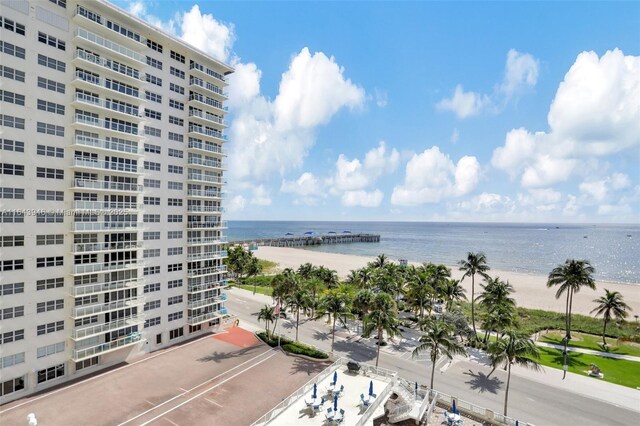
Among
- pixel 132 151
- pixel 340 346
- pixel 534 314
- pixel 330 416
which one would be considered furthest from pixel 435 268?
pixel 132 151

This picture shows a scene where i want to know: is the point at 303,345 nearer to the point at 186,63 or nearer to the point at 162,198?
the point at 162,198

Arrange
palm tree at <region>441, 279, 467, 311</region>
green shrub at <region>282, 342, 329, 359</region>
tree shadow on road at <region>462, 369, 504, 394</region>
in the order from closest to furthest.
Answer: tree shadow on road at <region>462, 369, 504, 394</region> → green shrub at <region>282, 342, 329, 359</region> → palm tree at <region>441, 279, 467, 311</region>

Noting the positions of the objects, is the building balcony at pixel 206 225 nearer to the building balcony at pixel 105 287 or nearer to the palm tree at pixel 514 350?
the building balcony at pixel 105 287

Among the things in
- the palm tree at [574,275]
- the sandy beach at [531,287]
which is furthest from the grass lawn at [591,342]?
the sandy beach at [531,287]

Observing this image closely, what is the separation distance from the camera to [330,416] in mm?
27953

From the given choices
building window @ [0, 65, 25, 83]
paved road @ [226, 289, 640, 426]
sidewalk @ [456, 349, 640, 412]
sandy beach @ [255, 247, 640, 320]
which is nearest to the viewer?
building window @ [0, 65, 25, 83]

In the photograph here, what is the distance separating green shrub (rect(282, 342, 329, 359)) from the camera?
44.8 meters

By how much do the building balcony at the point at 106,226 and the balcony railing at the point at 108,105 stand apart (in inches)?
527

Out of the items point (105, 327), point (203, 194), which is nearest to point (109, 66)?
point (203, 194)

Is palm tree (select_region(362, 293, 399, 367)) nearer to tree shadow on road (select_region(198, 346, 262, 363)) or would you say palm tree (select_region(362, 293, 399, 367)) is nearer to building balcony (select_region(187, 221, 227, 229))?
tree shadow on road (select_region(198, 346, 262, 363))

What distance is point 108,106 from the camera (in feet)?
129

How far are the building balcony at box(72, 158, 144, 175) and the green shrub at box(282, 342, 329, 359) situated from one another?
31.1 m

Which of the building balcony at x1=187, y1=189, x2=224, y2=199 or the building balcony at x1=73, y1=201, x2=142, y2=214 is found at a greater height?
the building balcony at x1=187, y1=189, x2=224, y2=199

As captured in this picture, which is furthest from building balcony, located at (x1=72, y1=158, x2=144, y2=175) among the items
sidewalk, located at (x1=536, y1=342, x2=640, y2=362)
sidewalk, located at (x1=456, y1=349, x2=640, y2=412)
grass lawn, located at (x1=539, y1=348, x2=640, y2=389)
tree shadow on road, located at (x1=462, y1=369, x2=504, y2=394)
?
sidewalk, located at (x1=536, y1=342, x2=640, y2=362)
